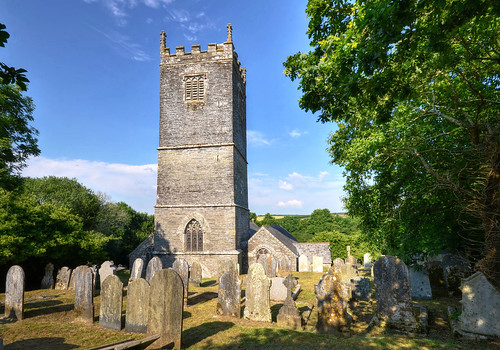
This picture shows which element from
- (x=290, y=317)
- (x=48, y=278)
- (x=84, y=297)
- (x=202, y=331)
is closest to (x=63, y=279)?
(x=48, y=278)

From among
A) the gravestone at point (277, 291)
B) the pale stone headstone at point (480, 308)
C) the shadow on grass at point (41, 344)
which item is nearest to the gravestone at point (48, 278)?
the shadow on grass at point (41, 344)

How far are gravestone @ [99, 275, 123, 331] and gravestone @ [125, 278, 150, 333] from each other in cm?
48

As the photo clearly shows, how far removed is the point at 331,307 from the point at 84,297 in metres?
6.96

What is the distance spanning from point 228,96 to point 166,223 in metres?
10.3

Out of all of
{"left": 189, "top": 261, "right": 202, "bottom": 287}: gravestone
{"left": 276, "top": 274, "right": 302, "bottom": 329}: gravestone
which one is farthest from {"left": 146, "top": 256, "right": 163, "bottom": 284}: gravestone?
{"left": 276, "top": 274, "right": 302, "bottom": 329}: gravestone

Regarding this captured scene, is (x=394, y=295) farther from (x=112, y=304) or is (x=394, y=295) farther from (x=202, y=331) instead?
(x=112, y=304)

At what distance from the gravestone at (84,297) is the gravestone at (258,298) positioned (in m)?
4.45

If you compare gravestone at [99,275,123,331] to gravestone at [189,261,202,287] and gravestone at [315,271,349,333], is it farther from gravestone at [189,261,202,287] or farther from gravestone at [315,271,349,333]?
gravestone at [189,261,202,287]

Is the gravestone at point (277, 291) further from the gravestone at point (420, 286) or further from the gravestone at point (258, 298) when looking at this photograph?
the gravestone at point (420, 286)

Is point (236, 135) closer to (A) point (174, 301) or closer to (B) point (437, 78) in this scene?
(B) point (437, 78)

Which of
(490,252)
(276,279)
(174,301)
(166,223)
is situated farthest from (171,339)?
(166,223)

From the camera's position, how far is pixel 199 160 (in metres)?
18.8

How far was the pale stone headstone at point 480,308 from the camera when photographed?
222 inches

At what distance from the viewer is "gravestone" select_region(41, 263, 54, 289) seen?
42.4ft
